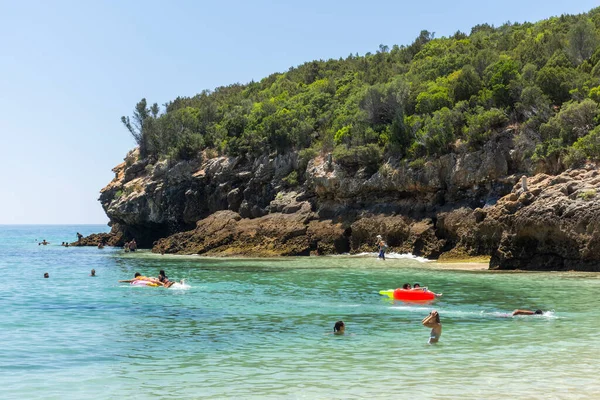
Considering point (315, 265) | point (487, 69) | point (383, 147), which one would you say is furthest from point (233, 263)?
point (487, 69)

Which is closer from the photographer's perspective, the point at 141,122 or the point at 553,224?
the point at 553,224

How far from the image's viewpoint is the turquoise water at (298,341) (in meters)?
12.6

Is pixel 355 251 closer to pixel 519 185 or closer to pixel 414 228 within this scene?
pixel 414 228

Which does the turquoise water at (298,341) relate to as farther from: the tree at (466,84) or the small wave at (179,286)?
the tree at (466,84)

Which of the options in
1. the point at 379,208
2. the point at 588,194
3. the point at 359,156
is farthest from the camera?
the point at 359,156

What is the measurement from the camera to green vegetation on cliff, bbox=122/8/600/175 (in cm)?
4688

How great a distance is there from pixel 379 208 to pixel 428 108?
9.88m

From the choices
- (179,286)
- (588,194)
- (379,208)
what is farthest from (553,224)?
(179,286)

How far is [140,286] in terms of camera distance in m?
32.8

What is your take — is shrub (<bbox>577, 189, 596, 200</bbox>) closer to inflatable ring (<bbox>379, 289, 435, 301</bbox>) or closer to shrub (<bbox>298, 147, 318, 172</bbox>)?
inflatable ring (<bbox>379, 289, 435, 301</bbox>)

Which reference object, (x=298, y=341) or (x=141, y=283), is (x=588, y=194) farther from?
(x=141, y=283)

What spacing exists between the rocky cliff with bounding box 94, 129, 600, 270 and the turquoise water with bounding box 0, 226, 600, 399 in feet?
13.6

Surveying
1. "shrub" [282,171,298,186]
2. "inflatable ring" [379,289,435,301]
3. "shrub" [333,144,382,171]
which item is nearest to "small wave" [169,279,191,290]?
"inflatable ring" [379,289,435,301]

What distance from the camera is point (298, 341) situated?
688 inches
